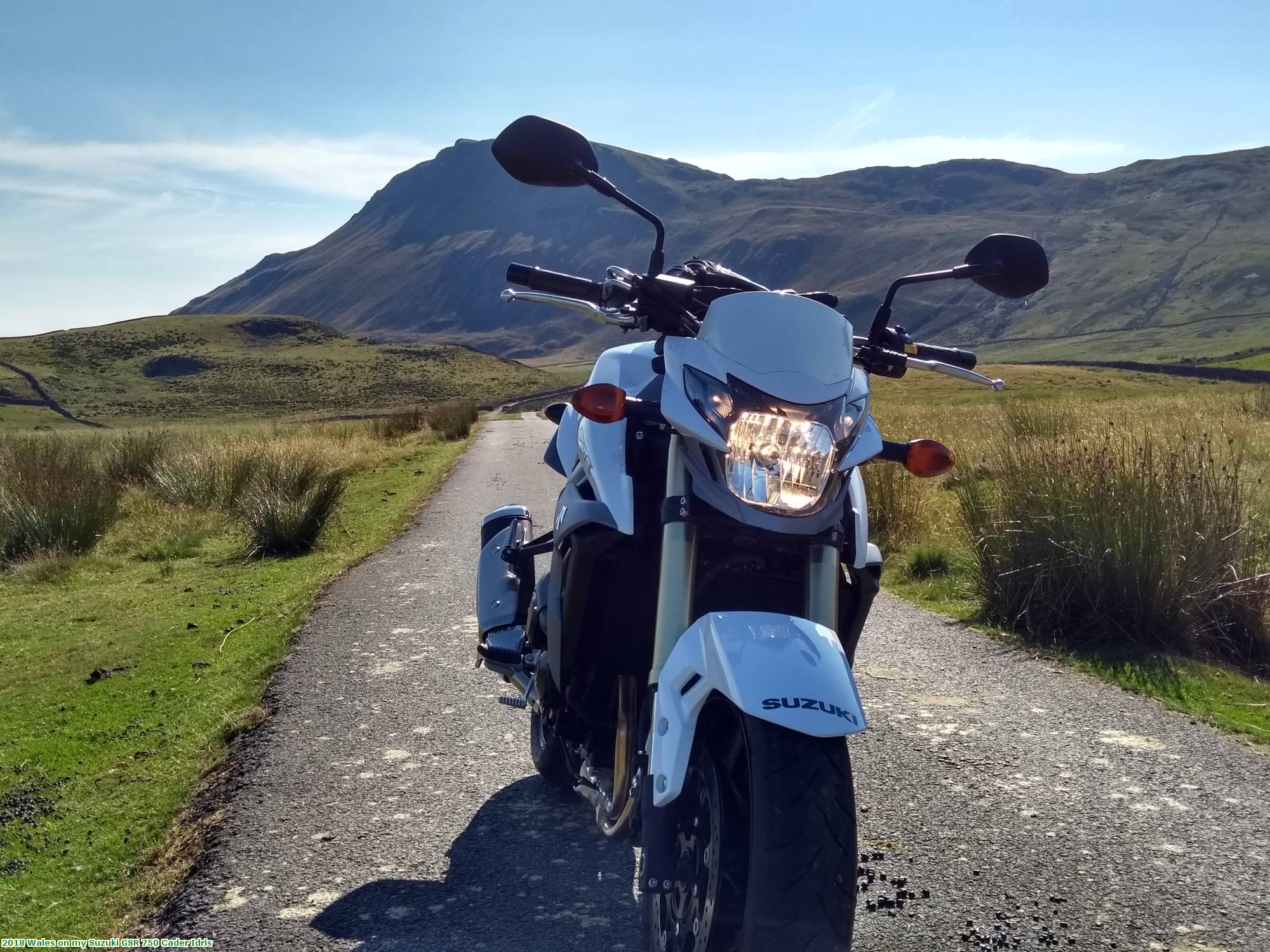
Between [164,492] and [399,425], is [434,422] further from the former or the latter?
[164,492]

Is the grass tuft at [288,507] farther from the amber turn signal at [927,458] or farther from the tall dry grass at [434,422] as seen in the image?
the tall dry grass at [434,422]

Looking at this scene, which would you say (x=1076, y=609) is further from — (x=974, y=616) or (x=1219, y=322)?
(x=1219, y=322)

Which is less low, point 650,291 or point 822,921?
point 650,291

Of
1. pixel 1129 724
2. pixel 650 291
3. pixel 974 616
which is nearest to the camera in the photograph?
pixel 650 291

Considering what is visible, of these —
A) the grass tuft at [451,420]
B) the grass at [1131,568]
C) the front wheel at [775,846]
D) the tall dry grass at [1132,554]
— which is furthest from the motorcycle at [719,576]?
the grass tuft at [451,420]

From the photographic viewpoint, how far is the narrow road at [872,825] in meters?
3.08

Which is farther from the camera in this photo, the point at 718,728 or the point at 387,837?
the point at 387,837

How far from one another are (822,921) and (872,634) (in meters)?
4.74

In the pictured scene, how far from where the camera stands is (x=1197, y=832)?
143 inches

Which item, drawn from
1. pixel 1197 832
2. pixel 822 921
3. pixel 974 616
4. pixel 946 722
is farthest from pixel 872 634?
pixel 822 921

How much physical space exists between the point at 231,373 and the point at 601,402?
98897 mm

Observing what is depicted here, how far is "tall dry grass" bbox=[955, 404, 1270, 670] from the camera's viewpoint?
20.4 feet

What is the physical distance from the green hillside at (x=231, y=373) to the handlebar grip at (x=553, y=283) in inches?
2492

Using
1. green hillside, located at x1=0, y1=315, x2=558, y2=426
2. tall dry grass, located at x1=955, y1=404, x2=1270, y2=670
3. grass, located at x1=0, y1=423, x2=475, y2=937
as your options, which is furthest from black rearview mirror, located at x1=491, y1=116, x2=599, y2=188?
green hillside, located at x1=0, y1=315, x2=558, y2=426
